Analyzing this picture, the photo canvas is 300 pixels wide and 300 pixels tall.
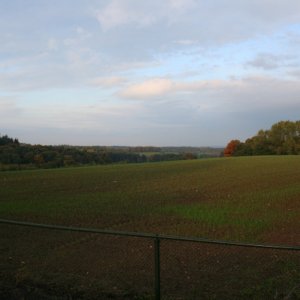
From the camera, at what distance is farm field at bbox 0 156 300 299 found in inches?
347

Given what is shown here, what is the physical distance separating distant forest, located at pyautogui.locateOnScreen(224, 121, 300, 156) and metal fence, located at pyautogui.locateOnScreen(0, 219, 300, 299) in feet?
321

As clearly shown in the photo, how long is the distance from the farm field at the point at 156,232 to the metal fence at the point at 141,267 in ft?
0.07

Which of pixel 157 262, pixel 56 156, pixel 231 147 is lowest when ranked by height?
pixel 157 262

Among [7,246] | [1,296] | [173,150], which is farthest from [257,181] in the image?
[173,150]

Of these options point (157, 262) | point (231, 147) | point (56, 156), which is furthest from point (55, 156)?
point (157, 262)

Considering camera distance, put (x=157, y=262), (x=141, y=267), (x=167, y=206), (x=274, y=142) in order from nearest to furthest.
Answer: (x=157, y=262), (x=141, y=267), (x=167, y=206), (x=274, y=142)

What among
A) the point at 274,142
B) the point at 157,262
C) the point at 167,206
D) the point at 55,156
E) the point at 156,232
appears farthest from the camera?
the point at 274,142

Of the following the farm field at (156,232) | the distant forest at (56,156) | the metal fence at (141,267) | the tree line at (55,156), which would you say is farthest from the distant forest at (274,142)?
the metal fence at (141,267)

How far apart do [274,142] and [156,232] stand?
101m

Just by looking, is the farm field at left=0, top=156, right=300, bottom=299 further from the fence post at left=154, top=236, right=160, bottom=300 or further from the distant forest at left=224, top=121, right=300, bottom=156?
the distant forest at left=224, top=121, right=300, bottom=156

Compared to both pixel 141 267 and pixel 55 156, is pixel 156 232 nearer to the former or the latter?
pixel 141 267

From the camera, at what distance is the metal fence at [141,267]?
785 centimetres

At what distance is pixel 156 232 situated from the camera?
46.0ft

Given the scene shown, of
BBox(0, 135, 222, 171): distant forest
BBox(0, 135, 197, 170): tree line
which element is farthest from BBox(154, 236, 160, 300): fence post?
BBox(0, 135, 197, 170): tree line
